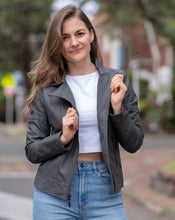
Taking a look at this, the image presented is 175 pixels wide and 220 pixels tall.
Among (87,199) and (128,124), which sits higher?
(128,124)

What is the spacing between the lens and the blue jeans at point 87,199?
2.25m

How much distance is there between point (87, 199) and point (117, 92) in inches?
23.4

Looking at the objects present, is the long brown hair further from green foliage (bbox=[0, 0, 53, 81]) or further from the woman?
green foliage (bbox=[0, 0, 53, 81])

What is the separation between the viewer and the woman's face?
92.3 inches

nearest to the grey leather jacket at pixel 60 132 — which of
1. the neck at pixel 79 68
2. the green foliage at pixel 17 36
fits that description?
the neck at pixel 79 68

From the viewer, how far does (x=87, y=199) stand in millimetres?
2268

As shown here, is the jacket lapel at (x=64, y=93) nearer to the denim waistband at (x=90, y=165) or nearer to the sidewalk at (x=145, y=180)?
the denim waistband at (x=90, y=165)

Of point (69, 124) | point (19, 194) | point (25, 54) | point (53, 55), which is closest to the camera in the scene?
point (69, 124)

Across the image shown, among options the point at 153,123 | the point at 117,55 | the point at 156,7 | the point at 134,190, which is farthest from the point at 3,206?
the point at 117,55

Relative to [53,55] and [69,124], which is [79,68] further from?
[69,124]

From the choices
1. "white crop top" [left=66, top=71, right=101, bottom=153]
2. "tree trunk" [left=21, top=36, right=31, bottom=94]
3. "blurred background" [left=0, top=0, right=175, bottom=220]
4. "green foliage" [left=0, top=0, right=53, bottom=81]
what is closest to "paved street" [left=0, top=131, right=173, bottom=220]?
"blurred background" [left=0, top=0, right=175, bottom=220]

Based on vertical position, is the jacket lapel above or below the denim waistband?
above

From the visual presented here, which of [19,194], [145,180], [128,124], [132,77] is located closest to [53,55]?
[128,124]

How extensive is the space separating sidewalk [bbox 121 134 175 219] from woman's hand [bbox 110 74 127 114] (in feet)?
13.5
